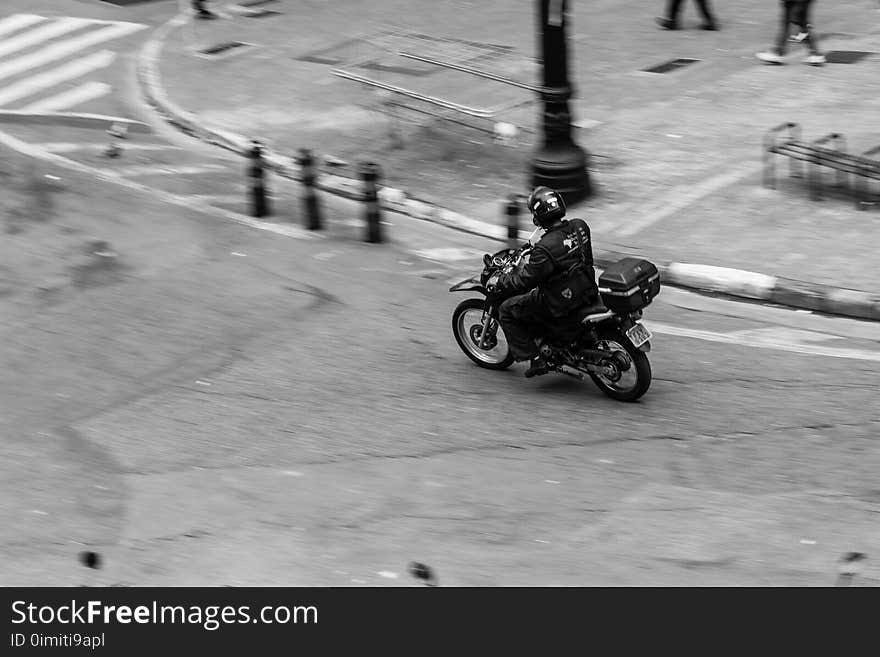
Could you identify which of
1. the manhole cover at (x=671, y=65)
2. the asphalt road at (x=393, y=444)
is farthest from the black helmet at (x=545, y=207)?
the manhole cover at (x=671, y=65)

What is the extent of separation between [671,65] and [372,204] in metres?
7.58

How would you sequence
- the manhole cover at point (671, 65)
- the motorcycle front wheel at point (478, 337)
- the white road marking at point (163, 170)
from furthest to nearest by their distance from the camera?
the manhole cover at point (671, 65), the white road marking at point (163, 170), the motorcycle front wheel at point (478, 337)

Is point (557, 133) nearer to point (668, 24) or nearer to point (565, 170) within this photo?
point (565, 170)

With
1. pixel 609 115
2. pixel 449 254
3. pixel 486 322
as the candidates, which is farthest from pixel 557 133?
pixel 486 322

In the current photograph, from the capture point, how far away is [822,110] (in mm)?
16969

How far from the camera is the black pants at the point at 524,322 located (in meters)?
10.1

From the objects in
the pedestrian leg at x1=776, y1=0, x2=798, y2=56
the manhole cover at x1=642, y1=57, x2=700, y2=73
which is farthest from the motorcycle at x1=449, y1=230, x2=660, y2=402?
the pedestrian leg at x1=776, y1=0, x2=798, y2=56

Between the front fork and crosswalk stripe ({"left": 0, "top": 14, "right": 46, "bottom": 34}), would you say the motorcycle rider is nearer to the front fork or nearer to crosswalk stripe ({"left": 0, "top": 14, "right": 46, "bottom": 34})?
the front fork

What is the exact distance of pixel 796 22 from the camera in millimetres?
19672

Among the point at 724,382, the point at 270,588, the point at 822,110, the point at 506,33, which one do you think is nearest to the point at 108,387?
the point at 270,588

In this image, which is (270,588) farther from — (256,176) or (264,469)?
(256,176)

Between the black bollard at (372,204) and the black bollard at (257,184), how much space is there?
1.35 m

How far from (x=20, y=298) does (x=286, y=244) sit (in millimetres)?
2842

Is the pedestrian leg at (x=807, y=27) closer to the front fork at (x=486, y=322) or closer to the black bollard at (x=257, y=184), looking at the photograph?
the black bollard at (x=257, y=184)
